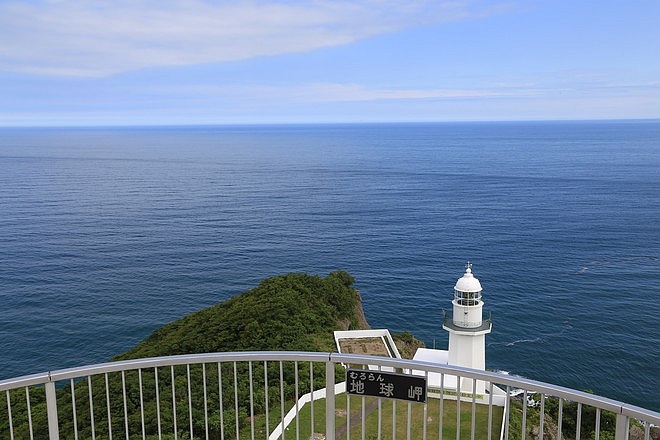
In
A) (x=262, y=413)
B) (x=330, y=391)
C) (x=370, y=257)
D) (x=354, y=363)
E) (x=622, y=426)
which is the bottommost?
(x=370, y=257)

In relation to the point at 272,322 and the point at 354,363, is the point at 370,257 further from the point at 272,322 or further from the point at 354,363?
the point at 354,363

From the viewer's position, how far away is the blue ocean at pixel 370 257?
33719 mm

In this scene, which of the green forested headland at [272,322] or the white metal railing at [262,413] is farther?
the green forested headland at [272,322]

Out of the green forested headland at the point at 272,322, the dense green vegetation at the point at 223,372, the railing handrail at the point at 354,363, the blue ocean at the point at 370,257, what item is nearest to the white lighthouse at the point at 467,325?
the dense green vegetation at the point at 223,372

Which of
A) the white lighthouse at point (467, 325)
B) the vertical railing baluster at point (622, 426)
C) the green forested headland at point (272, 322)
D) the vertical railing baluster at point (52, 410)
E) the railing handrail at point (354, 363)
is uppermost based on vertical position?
the railing handrail at point (354, 363)

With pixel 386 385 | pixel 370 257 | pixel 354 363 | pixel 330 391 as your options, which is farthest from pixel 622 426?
pixel 370 257

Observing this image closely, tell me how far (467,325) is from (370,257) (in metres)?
28.5

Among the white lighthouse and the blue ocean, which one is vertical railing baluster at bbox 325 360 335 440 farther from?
the blue ocean

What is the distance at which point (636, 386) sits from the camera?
28812 mm

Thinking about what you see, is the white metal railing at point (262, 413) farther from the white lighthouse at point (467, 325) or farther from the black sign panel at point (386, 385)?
the black sign panel at point (386, 385)

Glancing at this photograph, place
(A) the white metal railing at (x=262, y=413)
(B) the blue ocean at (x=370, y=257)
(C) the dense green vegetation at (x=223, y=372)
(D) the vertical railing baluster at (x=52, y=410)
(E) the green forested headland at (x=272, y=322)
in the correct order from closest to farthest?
(D) the vertical railing baluster at (x=52, y=410)
(A) the white metal railing at (x=262, y=413)
(C) the dense green vegetation at (x=223, y=372)
(E) the green forested headland at (x=272, y=322)
(B) the blue ocean at (x=370, y=257)

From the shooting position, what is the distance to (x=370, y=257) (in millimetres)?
49312

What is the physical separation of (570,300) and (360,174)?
6701 centimetres

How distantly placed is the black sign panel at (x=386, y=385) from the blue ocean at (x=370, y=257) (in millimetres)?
27699
